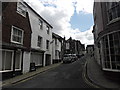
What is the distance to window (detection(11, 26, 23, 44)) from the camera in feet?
45.6

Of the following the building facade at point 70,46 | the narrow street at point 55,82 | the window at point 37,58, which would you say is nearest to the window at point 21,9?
the window at point 37,58

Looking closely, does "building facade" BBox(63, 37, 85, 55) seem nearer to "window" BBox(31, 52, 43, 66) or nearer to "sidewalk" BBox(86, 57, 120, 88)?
"window" BBox(31, 52, 43, 66)

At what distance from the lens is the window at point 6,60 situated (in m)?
12.2

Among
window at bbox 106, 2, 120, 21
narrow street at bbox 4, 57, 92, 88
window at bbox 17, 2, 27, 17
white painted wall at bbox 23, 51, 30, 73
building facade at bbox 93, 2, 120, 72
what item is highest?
window at bbox 17, 2, 27, 17

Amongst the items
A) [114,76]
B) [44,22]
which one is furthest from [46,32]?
[114,76]

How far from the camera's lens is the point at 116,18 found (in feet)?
32.4

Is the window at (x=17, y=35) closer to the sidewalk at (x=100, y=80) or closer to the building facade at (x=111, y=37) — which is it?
the sidewalk at (x=100, y=80)

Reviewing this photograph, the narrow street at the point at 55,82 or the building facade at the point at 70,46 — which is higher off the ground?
the building facade at the point at 70,46

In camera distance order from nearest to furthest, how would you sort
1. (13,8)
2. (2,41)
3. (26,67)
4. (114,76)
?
(114,76) < (2,41) < (13,8) < (26,67)

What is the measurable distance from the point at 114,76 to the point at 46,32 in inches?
704

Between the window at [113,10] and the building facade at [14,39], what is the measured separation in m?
10.5

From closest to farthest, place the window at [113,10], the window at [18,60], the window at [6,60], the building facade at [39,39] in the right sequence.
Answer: the window at [113,10] < the window at [6,60] < the window at [18,60] < the building facade at [39,39]

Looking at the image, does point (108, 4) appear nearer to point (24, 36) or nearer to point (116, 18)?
point (116, 18)

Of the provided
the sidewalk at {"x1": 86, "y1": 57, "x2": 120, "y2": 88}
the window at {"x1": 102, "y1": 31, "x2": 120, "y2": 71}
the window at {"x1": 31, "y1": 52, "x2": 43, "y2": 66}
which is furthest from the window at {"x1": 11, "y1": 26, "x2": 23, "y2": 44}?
the window at {"x1": 102, "y1": 31, "x2": 120, "y2": 71}
